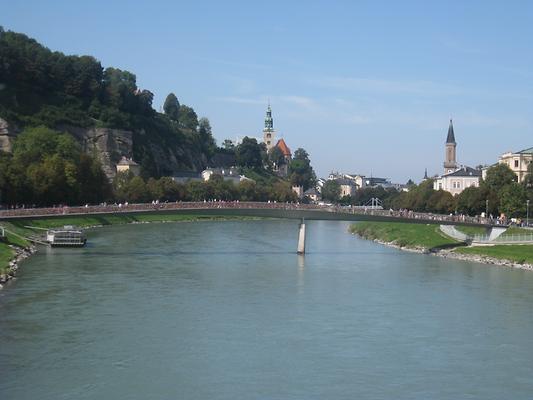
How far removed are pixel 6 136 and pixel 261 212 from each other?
48.1 meters

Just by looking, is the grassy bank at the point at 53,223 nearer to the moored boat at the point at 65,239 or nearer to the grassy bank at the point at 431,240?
the moored boat at the point at 65,239

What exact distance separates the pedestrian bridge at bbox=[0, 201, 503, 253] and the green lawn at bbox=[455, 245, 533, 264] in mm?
2045

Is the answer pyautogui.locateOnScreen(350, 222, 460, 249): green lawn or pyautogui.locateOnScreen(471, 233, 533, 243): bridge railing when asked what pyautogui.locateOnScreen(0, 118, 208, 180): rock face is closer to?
pyautogui.locateOnScreen(350, 222, 460, 249): green lawn

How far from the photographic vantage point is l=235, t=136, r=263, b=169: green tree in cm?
16262

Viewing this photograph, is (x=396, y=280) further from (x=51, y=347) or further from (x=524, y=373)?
(x=51, y=347)

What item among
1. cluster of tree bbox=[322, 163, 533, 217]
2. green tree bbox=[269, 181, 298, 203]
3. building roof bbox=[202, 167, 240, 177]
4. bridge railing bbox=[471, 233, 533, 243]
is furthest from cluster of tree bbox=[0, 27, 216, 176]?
bridge railing bbox=[471, 233, 533, 243]

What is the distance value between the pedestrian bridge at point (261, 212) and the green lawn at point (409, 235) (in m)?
3.06

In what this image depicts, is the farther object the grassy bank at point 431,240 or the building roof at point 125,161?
the building roof at point 125,161

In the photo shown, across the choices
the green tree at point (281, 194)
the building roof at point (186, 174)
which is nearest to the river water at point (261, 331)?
the green tree at point (281, 194)

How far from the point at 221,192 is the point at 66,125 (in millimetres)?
23354

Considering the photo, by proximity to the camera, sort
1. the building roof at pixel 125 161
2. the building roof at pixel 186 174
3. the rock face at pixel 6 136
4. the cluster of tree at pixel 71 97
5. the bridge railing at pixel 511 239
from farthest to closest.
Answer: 1. the building roof at pixel 186 174
2. the building roof at pixel 125 161
3. the cluster of tree at pixel 71 97
4. the rock face at pixel 6 136
5. the bridge railing at pixel 511 239

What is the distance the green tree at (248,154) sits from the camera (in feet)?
534

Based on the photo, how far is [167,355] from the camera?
2145cm

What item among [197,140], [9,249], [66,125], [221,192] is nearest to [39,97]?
[66,125]
